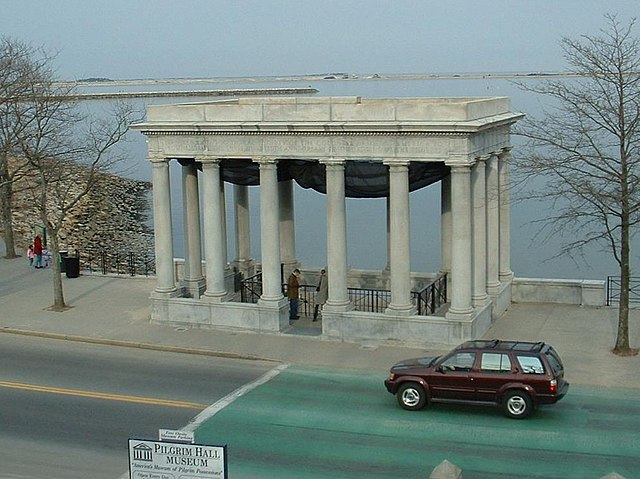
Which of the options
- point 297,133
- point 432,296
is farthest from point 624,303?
point 297,133

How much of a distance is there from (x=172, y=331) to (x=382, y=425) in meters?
9.86

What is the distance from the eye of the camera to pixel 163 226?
90.6ft

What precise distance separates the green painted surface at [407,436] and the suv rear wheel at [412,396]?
186 millimetres

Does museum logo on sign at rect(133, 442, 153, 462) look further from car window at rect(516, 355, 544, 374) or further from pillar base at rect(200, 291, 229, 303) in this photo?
pillar base at rect(200, 291, 229, 303)

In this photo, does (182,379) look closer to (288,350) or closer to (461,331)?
(288,350)

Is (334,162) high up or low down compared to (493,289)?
up

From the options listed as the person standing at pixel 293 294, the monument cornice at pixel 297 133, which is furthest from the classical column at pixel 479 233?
the person standing at pixel 293 294

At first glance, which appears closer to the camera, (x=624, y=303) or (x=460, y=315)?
(x=624, y=303)

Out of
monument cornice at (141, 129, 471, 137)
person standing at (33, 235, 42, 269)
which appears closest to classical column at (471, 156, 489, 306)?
monument cornice at (141, 129, 471, 137)

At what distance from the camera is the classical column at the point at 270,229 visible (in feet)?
85.5

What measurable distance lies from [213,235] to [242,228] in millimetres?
4008

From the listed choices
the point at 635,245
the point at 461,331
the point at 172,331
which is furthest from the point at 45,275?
the point at 635,245

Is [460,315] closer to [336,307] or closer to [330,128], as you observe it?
[336,307]

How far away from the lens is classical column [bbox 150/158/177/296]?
27.4 m
